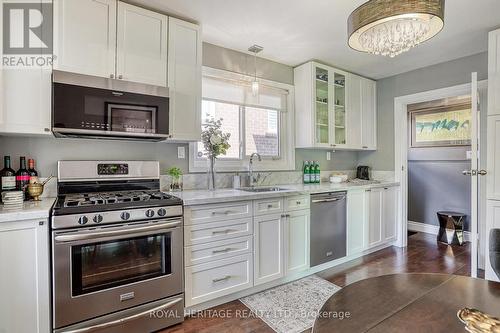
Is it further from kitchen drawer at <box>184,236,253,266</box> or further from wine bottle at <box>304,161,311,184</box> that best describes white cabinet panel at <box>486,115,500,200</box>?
kitchen drawer at <box>184,236,253,266</box>

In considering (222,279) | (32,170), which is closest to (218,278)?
(222,279)

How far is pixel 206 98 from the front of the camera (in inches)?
114

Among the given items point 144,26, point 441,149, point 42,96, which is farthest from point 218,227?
point 441,149

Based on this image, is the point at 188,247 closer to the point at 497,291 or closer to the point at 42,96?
the point at 42,96

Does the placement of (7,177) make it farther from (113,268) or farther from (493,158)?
(493,158)

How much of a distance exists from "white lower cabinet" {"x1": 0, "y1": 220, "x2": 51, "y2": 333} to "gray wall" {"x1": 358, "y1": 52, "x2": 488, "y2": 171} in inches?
165

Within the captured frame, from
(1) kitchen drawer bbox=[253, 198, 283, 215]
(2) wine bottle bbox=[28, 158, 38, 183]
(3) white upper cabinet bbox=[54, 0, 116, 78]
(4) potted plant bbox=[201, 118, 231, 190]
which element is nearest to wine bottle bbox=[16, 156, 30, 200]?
(2) wine bottle bbox=[28, 158, 38, 183]

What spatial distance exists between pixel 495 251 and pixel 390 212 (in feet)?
8.64

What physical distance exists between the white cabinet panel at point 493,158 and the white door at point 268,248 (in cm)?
203

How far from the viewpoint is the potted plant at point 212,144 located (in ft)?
8.95

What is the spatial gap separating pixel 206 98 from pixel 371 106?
2.67 metres

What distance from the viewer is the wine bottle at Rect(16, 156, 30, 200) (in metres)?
1.95

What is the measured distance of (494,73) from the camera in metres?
2.60

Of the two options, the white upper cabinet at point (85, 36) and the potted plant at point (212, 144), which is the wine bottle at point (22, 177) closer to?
the white upper cabinet at point (85, 36)
